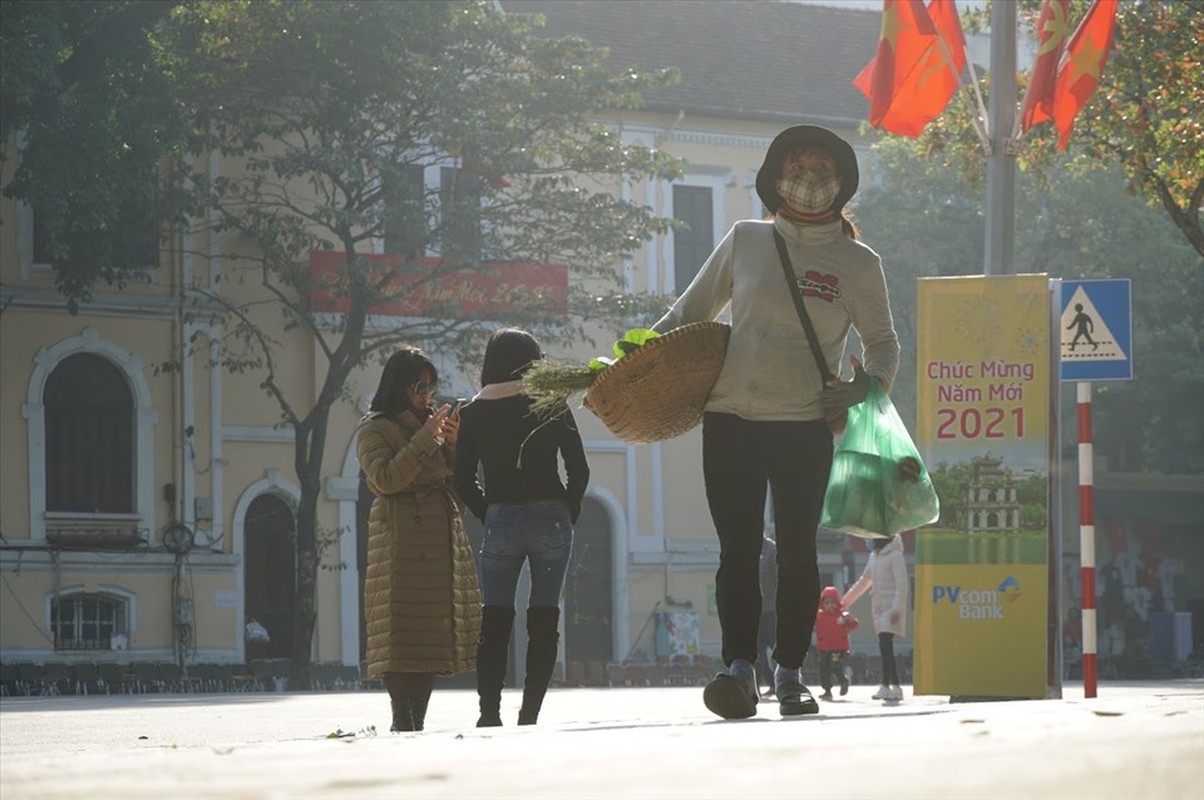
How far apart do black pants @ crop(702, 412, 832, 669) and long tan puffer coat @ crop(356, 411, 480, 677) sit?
1.73 m

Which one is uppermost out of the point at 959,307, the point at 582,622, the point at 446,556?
the point at 959,307

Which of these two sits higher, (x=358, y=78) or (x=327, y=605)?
(x=358, y=78)

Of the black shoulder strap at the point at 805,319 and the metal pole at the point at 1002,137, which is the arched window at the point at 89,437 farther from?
the black shoulder strap at the point at 805,319

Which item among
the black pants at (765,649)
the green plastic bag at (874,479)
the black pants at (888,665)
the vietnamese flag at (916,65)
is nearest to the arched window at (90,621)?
the black pants at (765,649)

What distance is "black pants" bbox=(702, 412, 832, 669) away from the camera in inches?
288

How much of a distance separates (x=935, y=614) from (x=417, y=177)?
920 inches

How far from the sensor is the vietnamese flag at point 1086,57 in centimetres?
1584

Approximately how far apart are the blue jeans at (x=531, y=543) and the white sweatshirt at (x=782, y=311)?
71.6 inches

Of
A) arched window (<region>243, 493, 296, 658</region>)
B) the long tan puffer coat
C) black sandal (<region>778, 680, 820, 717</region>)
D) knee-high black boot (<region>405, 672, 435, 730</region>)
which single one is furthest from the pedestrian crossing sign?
arched window (<region>243, 493, 296, 658</region>)

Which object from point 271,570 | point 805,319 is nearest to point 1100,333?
point 805,319

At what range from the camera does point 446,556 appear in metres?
8.92

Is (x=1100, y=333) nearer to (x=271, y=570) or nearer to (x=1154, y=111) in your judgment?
(x=1154, y=111)

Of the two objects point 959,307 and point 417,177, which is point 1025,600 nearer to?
point 959,307

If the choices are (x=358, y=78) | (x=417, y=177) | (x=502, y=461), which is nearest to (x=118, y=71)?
(x=358, y=78)
